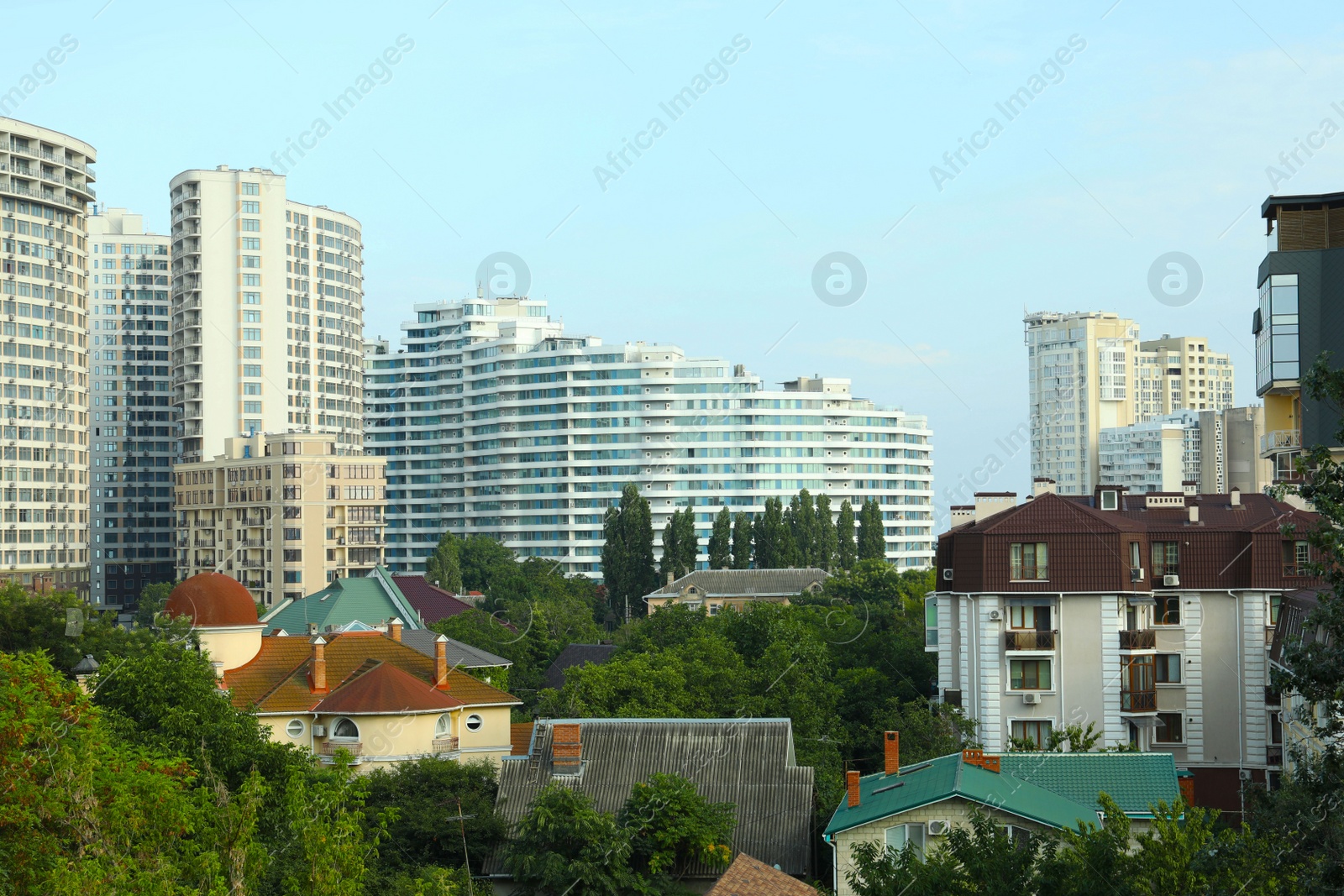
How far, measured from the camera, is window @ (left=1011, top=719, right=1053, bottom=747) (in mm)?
46688

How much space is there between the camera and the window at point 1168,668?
157 feet

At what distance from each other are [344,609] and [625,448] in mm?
94378

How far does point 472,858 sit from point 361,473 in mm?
91836

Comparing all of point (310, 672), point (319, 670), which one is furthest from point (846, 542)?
point (319, 670)

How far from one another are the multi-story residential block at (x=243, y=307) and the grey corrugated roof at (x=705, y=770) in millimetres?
112851

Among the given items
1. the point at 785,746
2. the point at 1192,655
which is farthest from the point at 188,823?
the point at 1192,655

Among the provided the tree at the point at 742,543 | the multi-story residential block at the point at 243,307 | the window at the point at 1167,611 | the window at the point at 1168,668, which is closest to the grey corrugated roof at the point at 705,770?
the window at the point at 1168,668

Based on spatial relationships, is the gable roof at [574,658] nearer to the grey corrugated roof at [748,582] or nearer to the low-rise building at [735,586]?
the low-rise building at [735,586]

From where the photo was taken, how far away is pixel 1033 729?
154ft

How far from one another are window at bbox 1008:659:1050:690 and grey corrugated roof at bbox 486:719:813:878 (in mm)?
9741

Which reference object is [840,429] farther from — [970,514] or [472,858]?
[472,858]

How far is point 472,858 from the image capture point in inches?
1480

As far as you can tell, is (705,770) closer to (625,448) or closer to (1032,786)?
(1032,786)

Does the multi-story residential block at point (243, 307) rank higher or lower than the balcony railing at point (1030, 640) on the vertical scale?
higher
